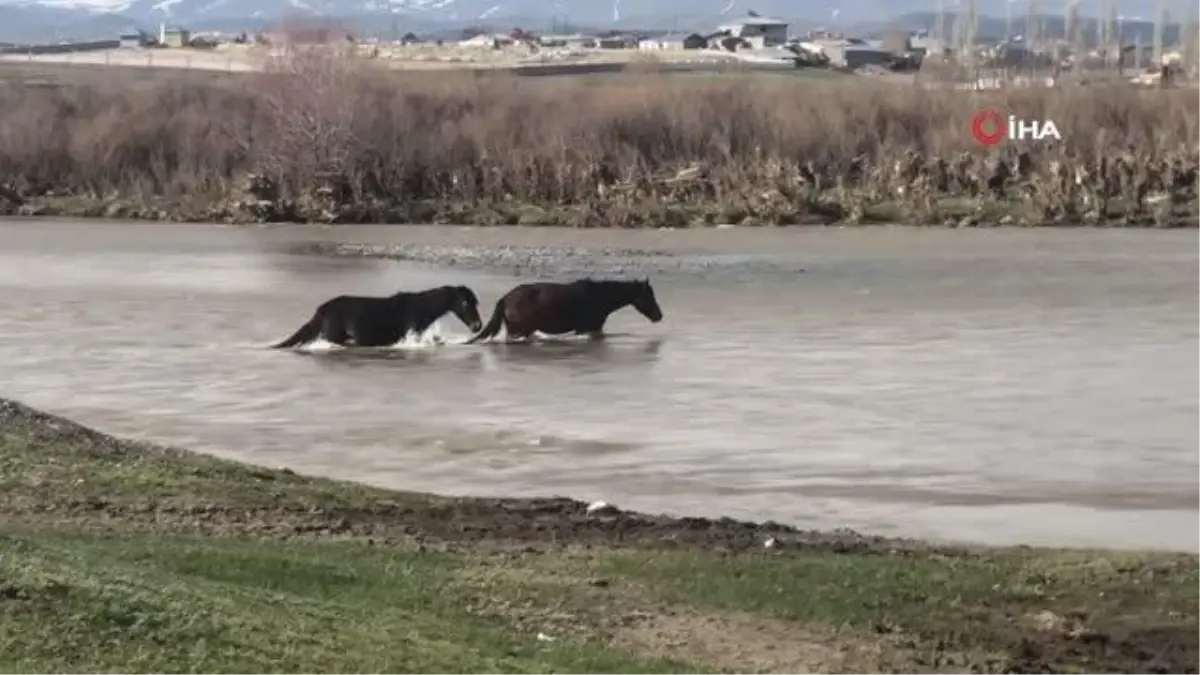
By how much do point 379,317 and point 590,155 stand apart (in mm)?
26371

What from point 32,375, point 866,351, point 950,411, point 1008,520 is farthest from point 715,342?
point 1008,520

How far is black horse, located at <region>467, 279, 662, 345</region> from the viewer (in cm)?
2420

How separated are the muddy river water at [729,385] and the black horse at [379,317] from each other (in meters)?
0.31

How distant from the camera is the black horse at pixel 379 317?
23297 millimetres

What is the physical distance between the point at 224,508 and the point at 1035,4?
93107 millimetres

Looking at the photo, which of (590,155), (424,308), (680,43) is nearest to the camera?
(424,308)

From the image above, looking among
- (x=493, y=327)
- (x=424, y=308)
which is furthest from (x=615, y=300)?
(x=424, y=308)

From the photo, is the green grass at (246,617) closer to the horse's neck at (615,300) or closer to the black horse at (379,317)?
the black horse at (379,317)

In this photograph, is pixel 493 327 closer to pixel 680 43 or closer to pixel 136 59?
pixel 136 59

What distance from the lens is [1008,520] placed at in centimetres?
1380

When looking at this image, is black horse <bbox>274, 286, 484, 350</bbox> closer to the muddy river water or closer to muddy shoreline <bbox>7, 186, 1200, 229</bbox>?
the muddy river water

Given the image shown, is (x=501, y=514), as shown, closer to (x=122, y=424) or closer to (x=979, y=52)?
(x=122, y=424)

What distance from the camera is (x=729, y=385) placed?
66.2 ft

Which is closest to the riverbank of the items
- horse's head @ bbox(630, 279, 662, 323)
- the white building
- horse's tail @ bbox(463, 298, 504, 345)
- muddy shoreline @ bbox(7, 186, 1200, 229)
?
horse's tail @ bbox(463, 298, 504, 345)
